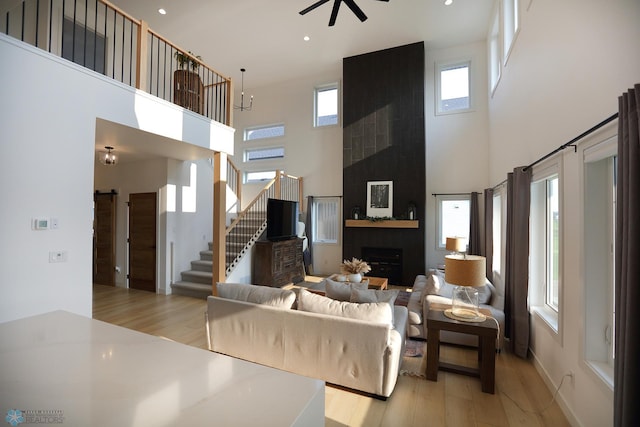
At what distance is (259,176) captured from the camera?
29.8ft

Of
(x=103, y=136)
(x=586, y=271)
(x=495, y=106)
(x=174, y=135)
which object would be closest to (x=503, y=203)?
(x=495, y=106)

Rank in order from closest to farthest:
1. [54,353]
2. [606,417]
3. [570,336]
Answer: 1. [54,353]
2. [606,417]
3. [570,336]

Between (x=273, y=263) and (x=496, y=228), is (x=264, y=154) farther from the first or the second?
(x=496, y=228)

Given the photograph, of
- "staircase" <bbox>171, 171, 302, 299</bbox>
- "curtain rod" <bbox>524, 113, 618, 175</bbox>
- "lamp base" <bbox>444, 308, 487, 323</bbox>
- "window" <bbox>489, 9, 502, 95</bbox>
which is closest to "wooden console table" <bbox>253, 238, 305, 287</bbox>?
"staircase" <bbox>171, 171, 302, 299</bbox>

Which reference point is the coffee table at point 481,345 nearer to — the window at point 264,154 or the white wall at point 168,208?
the white wall at point 168,208

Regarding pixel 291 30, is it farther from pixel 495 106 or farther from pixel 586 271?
pixel 586 271

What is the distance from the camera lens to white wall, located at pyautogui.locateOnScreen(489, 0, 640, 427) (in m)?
1.82

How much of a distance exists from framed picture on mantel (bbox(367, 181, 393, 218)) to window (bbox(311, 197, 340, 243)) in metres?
1.08

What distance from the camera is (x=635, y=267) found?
4.55 ft

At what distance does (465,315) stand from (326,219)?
562cm

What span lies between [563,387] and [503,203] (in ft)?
10.2

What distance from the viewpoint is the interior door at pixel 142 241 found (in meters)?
5.97

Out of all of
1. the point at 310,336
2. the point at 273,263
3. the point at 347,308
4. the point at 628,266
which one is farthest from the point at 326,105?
the point at 628,266

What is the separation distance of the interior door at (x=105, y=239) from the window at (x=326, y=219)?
4.77m
